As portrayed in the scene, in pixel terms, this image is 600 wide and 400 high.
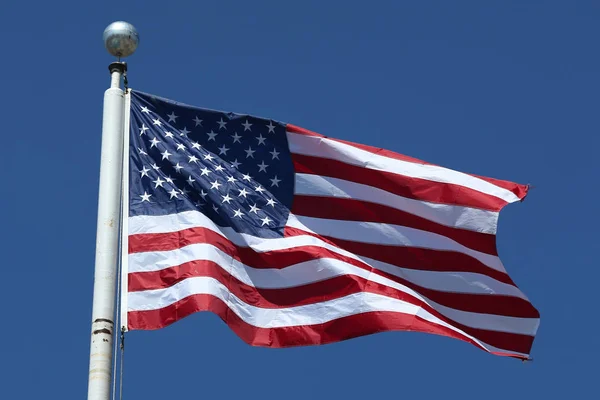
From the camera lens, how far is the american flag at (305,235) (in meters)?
17.4

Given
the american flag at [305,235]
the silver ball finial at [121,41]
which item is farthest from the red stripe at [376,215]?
the silver ball finial at [121,41]

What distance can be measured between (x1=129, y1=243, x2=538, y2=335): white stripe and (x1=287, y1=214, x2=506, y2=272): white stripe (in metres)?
0.57

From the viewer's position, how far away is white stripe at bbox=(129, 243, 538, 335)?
17141mm

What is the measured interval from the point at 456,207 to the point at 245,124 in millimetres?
3169

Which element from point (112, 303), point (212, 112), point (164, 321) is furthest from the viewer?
point (212, 112)

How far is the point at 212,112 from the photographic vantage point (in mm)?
18797

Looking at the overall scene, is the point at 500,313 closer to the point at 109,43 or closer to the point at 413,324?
the point at 413,324

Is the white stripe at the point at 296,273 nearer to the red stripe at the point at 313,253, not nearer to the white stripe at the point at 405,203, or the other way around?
the red stripe at the point at 313,253

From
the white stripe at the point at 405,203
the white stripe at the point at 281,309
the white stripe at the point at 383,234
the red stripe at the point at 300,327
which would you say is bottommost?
the red stripe at the point at 300,327

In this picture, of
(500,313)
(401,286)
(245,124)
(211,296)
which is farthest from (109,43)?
(500,313)

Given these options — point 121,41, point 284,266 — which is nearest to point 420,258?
point 284,266

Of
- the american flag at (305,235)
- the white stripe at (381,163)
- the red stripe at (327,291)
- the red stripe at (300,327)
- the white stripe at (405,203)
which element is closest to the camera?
the red stripe at (300,327)

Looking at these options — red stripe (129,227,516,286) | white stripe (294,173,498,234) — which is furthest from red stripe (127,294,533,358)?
white stripe (294,173,498,234)

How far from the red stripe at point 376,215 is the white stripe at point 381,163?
0.58 meters
